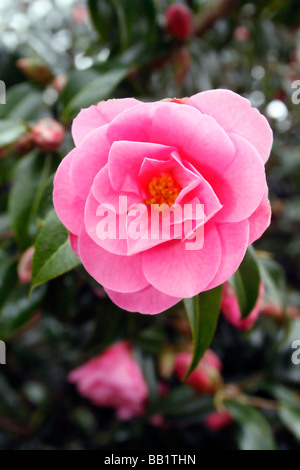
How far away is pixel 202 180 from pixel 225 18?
87cm

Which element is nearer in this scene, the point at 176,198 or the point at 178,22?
Result: the point at 176,198

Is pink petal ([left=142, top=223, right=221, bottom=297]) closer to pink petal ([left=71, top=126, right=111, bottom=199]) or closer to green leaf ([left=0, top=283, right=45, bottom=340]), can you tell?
pink petal ([left=71, top=126, right=111, bottom=199])

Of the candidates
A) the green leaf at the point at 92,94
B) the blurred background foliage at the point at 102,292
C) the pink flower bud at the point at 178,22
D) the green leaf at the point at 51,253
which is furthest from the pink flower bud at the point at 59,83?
the green leaf at the point at 51,253

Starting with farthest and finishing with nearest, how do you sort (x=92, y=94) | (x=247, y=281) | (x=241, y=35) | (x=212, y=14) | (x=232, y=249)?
1. (x=241, y=35)
2. (x=212, y=14)
3. (x=92, y=94)
4. (x=247, y=281)
5. (x=232, y=249)

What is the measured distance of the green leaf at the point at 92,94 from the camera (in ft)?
2.52

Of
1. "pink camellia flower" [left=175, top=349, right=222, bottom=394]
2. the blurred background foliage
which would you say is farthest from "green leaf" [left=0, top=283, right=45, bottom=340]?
"pink camellia flower" [left=175, top=349, right=222, bottom=394]

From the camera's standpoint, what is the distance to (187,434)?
1.09m

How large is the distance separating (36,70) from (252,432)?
2.84 feet

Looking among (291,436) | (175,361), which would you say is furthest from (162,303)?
(291,436)

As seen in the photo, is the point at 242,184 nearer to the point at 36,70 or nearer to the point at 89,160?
the point at 89,160

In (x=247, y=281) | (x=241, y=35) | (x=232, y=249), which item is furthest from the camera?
(x=241, y=35)

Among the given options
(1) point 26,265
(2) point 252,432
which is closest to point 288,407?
(2) point 252,432

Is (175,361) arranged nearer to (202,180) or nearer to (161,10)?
(202,180)

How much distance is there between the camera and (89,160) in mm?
422
